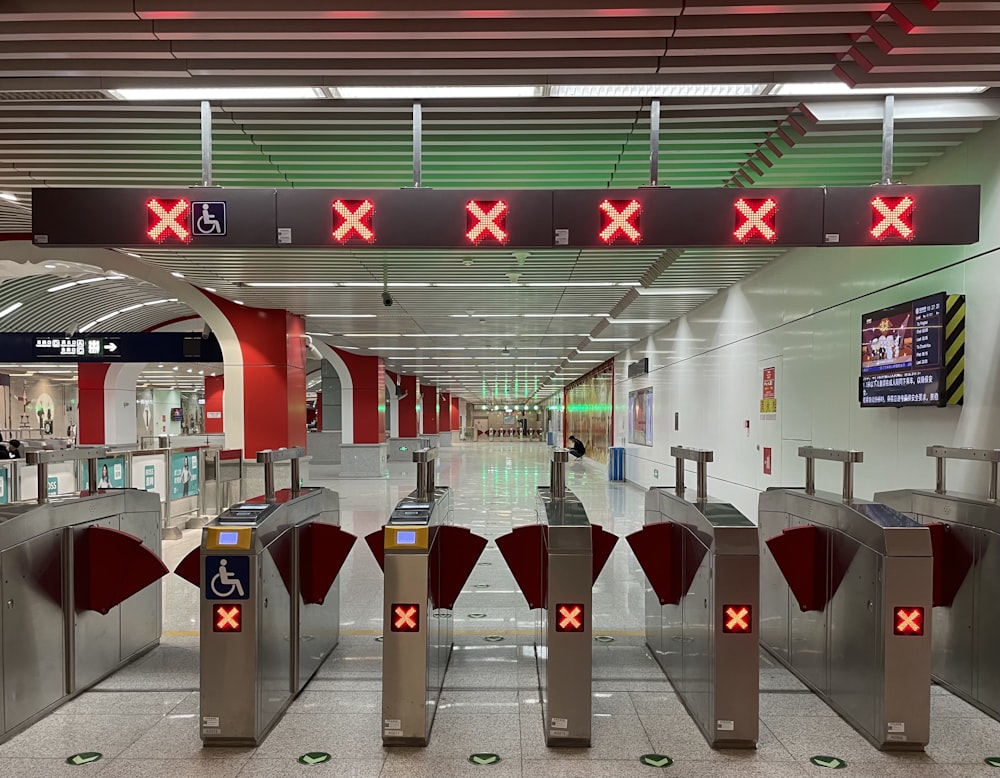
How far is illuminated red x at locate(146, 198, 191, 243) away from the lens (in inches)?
131

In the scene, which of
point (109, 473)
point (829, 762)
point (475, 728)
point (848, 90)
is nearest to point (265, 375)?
point (109, 473)

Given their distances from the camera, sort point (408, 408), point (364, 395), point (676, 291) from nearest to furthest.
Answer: point (676, 291) → point (364, 395) → point (408, 408)

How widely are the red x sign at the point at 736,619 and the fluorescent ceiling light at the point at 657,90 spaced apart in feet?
8.14

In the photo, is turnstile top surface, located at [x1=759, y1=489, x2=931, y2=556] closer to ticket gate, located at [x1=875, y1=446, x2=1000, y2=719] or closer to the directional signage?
ticket gate, located at [x1=875, y1=446, x2=1000, y2=719]

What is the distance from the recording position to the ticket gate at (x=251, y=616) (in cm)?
313

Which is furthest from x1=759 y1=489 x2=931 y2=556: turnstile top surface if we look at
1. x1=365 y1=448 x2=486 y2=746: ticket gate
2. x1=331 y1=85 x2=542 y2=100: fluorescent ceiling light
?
x1=331 y1=85 x2=542 y2=100: fluorescent ceiling light

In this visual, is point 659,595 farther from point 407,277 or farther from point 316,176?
point 407,277

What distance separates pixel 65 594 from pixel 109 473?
4.58 meters

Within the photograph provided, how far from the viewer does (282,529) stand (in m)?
3.54

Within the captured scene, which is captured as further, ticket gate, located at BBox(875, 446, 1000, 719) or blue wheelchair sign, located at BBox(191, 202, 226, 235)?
ticket gate, located at BBox(875, 446, 1000, 719)

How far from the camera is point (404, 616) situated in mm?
3139

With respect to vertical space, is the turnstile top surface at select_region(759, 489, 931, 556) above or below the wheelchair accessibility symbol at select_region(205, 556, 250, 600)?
above

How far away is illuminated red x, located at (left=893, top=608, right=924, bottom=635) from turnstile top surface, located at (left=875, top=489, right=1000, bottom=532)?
31.5 inches

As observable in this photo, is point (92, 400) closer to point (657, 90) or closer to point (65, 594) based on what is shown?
point (65, 594)
